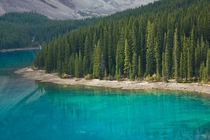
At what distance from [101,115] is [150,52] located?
3377cm

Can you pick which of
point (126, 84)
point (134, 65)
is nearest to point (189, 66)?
point (134, 65)

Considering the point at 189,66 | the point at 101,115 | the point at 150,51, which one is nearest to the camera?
the point at 101,115

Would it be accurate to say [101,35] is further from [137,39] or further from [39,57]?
[39,57]

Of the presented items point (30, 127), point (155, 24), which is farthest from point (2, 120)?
point (155, 24)

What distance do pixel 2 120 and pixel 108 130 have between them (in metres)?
22.5

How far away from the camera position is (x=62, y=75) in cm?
8944

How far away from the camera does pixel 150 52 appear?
80.1 meters

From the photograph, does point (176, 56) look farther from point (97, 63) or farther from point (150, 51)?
point (97, 63)

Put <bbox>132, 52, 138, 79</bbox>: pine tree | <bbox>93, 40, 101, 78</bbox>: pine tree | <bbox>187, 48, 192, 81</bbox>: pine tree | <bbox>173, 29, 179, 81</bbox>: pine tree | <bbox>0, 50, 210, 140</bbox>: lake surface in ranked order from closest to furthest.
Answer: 1. <bbox>0, 50, 210, 140</bbox>: lake surface
2. <bbox>187, 48, 192, 81</bbox>: pine tree
3. <bbox>173, 29, 179, 81</bbox>: pine tree
4. <bbox>132, 52, 138, 79</bbox>: pine tree
5. <bbox>93, 40, 101, 78</bbox>: pine tree

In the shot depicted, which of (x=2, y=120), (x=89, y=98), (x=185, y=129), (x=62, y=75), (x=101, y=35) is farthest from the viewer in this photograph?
(x=101, y=35)

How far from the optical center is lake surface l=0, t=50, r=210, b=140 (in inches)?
1732

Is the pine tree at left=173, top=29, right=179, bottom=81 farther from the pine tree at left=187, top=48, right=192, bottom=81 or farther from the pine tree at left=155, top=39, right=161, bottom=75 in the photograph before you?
the pine tree at left=155, top=39, right=161, bottom=75

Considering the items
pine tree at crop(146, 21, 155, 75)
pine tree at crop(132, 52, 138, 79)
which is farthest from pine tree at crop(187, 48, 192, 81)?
pine tree at crop(132, 52, 138, 79)

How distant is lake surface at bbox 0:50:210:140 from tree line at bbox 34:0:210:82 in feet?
37.4
